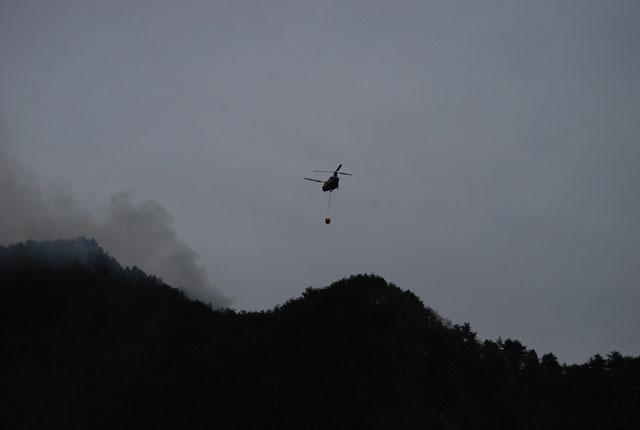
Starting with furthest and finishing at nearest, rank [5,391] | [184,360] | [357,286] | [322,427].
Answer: [357,286] → [184,360] → [5,391] → [322,427]

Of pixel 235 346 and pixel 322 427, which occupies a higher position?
pixel 235 346

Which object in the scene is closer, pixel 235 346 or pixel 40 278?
pixel 235 346

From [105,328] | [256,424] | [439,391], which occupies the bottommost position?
[256,424]

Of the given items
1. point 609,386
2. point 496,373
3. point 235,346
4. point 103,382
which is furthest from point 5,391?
point 609,386

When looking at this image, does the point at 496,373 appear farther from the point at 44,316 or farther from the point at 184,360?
the point at 44,316

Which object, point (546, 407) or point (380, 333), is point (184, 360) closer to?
point (380, 333)

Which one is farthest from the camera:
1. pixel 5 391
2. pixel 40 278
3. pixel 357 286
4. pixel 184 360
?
pixel 40 278

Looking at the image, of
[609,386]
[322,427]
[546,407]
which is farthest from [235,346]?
[609,386]
